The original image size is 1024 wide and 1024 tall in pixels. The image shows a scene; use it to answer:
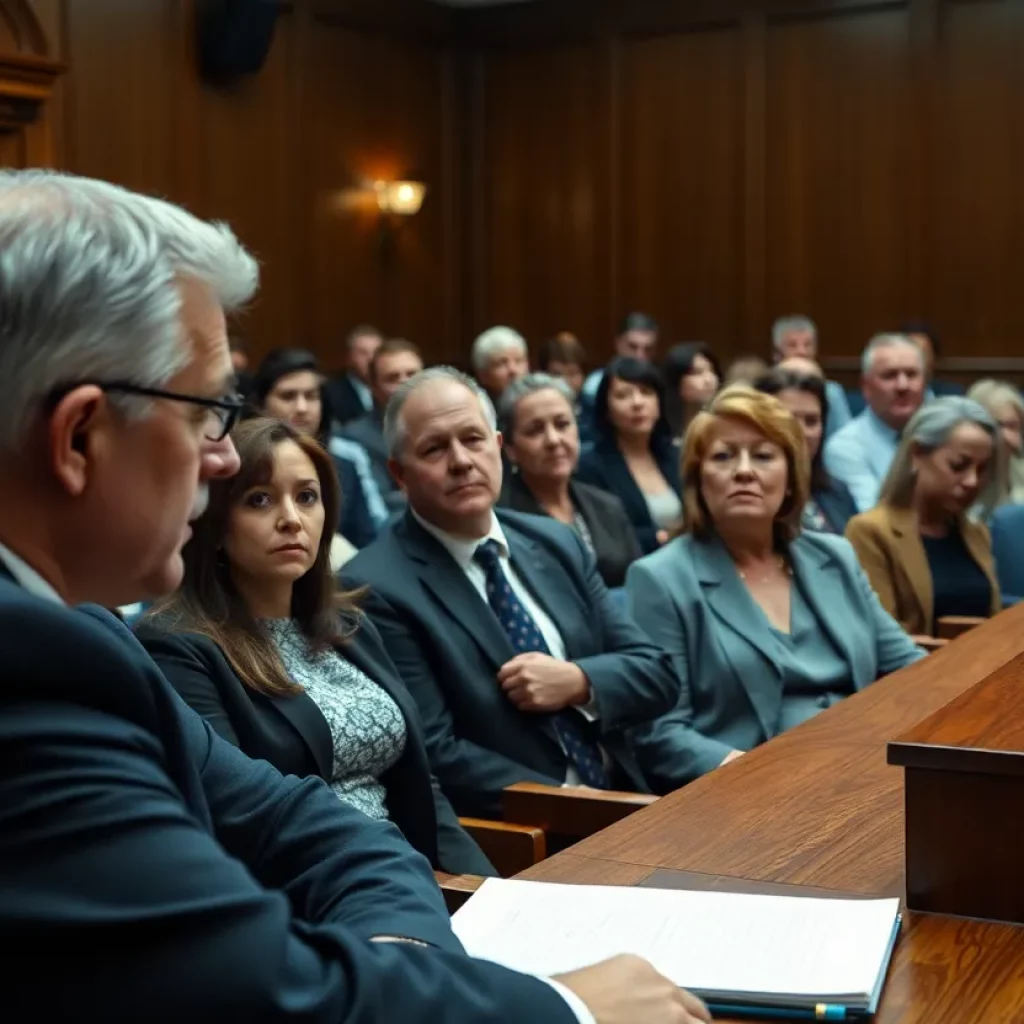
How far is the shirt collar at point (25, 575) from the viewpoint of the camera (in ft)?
3.30

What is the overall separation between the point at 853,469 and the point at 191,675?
4.49 m

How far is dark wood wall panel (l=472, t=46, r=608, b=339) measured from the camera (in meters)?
10.9

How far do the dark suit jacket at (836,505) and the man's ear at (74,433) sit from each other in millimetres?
4488

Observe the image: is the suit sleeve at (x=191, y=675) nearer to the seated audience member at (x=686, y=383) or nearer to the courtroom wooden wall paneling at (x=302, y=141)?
the seated audience member at (x=686, y=383)

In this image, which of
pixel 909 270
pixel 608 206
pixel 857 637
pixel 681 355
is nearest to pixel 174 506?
pixel 857 637

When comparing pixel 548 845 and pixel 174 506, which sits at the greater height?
pixel 174 506

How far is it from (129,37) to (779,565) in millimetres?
6258

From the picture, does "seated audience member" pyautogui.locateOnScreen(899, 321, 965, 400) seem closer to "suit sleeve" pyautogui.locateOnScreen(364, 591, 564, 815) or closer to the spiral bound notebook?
→ "suit sleeve" pyautogui.locateOnScreen(364, 591, 564, 815)

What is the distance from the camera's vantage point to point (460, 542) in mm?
3152

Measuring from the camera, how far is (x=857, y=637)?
3.47 m

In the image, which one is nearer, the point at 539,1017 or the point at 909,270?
the point at 539,1017

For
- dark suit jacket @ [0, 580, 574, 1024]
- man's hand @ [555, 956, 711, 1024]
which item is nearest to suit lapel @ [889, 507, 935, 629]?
man's hand @ [555, 956, 711, 1024]

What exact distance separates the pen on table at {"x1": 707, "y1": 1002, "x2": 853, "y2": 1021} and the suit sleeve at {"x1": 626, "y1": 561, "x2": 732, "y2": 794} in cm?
177

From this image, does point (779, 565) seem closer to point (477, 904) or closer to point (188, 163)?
point (477, 904)
